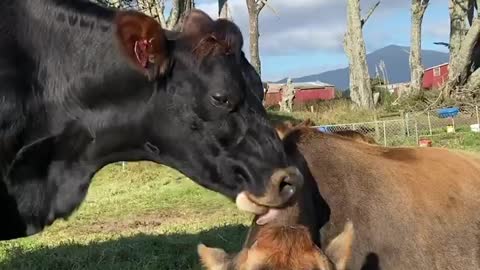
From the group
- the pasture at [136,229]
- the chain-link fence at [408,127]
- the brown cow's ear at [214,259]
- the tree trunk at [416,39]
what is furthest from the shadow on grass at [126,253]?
the tree trunk at [416,39]

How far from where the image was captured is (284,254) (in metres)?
2.82

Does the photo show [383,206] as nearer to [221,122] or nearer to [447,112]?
[221,122]

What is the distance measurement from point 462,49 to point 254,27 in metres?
8.48

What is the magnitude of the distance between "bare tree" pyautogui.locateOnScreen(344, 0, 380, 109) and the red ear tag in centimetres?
2726

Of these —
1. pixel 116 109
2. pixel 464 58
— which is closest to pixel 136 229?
pixel 116 109

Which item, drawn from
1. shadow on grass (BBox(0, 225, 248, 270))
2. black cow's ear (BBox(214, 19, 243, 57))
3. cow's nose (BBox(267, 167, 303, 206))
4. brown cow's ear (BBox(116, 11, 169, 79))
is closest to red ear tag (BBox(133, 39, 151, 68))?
brown cow's ear (BBox(116, 11, 169, 79))

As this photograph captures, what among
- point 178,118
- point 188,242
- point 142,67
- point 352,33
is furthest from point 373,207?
point 352,33

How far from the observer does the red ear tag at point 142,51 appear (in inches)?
140

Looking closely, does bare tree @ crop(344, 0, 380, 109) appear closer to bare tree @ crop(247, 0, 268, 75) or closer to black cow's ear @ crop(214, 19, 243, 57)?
bare tree @ crop(247, 0, 268, 75)

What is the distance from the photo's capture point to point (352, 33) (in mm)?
31359

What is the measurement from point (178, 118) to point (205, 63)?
0.30 metres

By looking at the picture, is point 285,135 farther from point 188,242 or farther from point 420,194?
point 188,242

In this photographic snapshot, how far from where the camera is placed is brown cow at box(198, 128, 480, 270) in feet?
12.3

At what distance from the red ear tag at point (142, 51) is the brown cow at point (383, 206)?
84 centimetres
